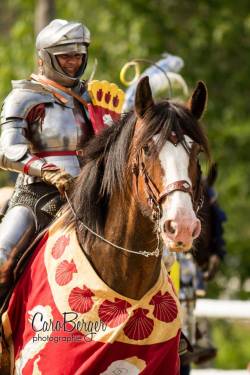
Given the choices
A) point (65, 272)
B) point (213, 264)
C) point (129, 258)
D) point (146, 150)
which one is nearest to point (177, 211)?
point (146, 150)

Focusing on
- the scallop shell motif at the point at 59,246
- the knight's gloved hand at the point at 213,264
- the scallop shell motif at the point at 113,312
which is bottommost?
the knight's gloved hand at the point at 213,264

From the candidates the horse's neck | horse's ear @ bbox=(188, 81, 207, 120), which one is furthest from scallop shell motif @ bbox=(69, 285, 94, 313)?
horse's ear @ bbox=(188, 81, 207, 120)

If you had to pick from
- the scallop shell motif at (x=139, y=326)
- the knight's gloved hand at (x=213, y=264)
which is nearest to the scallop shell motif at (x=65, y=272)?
the scallop shell motif at (x=139, y=326)

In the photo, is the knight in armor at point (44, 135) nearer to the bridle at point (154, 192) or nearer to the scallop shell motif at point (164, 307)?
the bridle at point (154, 192)

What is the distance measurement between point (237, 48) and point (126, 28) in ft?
5.97

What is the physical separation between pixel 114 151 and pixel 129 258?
62 cm

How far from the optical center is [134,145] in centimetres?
743

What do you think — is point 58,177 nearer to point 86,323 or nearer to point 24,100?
point 24,100

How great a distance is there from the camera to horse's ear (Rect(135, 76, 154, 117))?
736cm

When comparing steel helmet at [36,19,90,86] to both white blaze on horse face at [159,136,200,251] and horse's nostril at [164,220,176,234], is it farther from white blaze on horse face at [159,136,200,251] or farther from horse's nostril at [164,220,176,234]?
horse's nostril at [164,220,176,234]

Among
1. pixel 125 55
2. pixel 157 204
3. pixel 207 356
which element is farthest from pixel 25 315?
pixel 125 55

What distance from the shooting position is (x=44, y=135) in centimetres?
827

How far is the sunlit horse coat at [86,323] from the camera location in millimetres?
7480

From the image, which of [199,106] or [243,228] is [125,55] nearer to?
[243,228]
